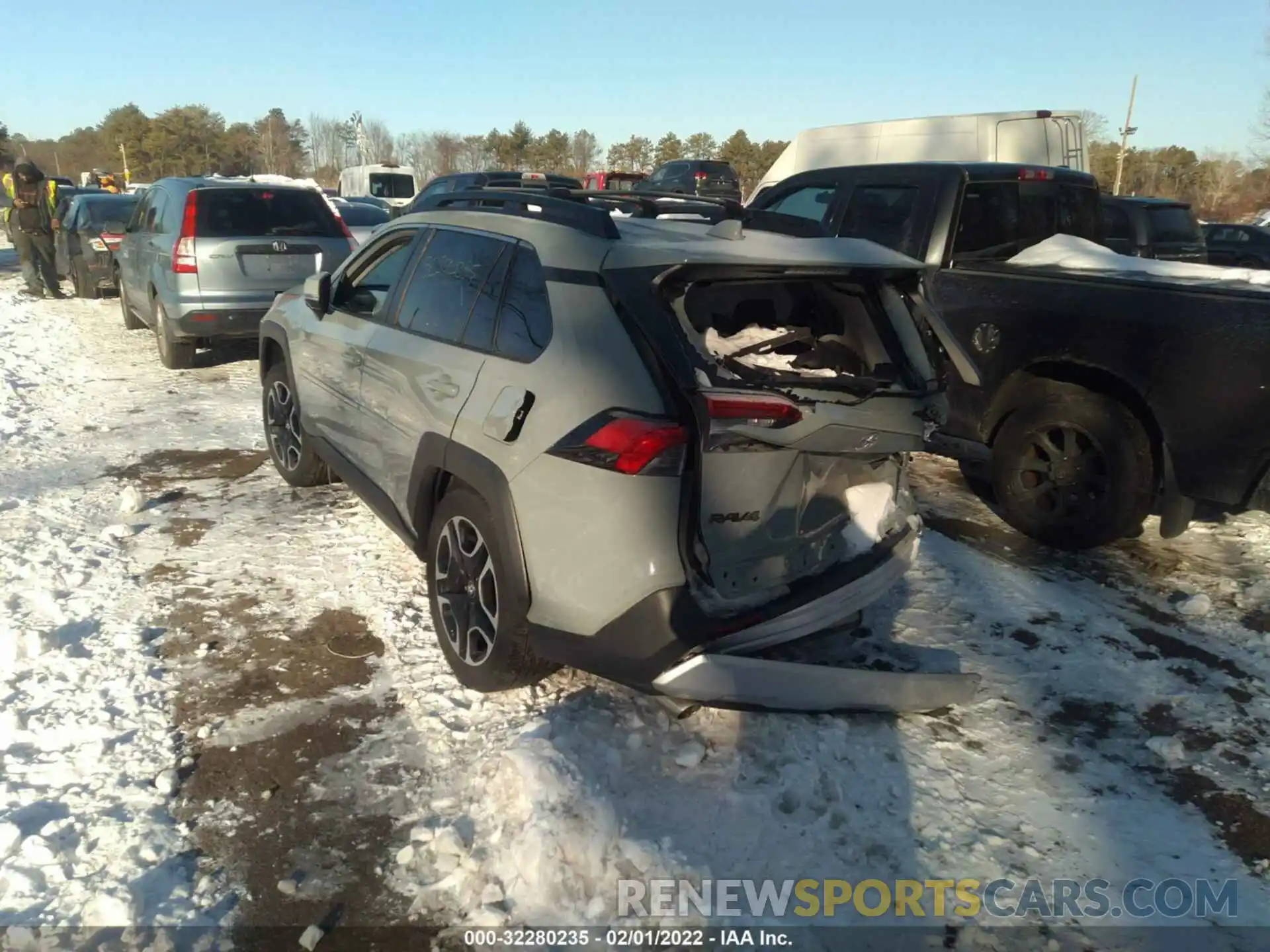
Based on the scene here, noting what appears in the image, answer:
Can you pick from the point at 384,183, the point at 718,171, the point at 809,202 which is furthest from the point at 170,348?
the point at 384,183

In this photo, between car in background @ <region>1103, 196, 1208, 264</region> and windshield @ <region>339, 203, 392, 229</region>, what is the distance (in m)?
11.8

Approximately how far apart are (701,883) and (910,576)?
8.46 ft

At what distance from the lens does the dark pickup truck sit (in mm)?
4188

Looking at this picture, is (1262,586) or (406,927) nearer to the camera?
(406,927)

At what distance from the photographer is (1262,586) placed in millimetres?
4793

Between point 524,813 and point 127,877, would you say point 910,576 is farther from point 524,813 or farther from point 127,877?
point 127,877

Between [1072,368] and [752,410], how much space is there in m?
2.93

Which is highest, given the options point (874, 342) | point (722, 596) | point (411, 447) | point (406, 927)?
point (874, 342)

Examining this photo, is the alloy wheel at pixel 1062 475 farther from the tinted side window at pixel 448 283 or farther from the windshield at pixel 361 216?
the windshield at pixel 361 216

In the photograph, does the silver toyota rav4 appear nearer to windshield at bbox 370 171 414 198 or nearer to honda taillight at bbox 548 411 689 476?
honda taillight at bbox 548 411 689 476

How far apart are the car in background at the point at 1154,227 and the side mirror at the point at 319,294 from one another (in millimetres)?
A: 9022

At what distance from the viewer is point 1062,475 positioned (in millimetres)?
5039

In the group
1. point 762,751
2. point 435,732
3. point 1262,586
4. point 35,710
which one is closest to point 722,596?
point 762,751

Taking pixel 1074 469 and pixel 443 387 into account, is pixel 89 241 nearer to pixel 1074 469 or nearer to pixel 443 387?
pixel 443 387
